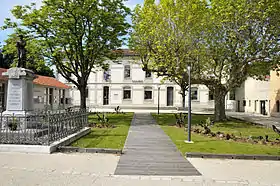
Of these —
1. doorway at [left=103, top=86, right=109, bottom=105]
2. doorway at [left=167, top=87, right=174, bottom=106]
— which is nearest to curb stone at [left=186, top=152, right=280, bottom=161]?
doorway at [left=167, top=87, right=174, bottom=106]

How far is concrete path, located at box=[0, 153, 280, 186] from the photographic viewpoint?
225 inches

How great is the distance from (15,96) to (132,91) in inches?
1384

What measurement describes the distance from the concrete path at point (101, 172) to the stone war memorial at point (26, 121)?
1.01m

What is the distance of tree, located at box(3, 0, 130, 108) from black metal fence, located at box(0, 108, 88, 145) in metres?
8.91

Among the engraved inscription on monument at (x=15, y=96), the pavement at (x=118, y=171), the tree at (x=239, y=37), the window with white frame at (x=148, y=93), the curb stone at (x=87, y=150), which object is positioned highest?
the tree at (x=239, y=37)

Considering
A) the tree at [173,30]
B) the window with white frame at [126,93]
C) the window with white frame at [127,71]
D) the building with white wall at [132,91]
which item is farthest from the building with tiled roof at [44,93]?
the tree at [173,30]

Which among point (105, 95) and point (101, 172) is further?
point (105, 95)

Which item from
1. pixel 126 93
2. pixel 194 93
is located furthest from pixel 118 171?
pixel 194 93

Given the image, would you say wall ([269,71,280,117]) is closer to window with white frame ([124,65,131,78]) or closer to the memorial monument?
window with white frame ([124,65,131,78])

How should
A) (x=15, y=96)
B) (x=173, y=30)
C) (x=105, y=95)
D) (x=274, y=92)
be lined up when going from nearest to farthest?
(x=15, y=96) → (x=173, y=30) → (x=274, y=92) → (x=105, y=95)

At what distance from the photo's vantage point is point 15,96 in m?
10.8

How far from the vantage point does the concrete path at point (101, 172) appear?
5715 mm

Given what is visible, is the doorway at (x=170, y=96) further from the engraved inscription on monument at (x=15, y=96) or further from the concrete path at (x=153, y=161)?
the engraved inscription on monument at (x=15, y=96)

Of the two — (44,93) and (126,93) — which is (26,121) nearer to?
(44,93)
